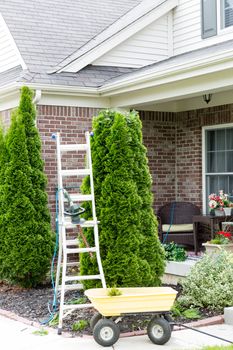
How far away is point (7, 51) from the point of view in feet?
41.2

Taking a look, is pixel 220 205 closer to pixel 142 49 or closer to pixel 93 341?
pixel 142 49

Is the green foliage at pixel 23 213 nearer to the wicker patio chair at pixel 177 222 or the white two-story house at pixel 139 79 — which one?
the white two-story house at pixel 139 79

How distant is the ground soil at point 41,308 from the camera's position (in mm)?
7020

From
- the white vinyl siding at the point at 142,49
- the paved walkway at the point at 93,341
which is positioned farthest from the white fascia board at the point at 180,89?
the paved walkway at the point at 93,341

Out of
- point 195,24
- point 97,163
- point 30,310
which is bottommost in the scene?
point 30,310

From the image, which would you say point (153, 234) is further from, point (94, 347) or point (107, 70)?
point (107, 70)

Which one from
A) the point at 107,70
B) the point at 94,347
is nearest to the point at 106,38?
the point at 107,70

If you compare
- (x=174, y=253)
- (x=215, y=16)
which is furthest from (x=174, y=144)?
(x=174, y=253)

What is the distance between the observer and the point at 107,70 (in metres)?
12.0

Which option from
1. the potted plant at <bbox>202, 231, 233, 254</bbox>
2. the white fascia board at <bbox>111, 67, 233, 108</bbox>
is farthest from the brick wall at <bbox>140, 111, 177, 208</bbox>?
the potted plant at <bbox>202, 231, 233, 254</bbox>

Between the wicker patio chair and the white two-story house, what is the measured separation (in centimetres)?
44

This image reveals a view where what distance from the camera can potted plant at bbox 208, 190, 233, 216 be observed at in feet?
34.5

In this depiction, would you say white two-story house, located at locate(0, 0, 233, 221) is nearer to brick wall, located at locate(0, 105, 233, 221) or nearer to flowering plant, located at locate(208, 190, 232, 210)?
brick wall, located at locate(0, 105, 233, 221)

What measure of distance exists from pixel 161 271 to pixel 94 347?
1737 mm
